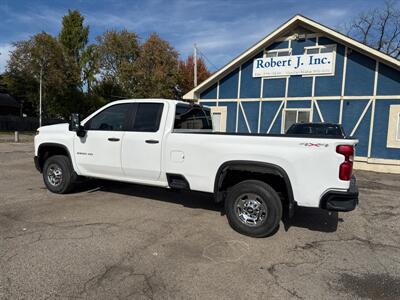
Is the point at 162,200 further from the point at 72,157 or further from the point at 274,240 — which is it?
the point at 274,240

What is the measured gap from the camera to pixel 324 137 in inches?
167

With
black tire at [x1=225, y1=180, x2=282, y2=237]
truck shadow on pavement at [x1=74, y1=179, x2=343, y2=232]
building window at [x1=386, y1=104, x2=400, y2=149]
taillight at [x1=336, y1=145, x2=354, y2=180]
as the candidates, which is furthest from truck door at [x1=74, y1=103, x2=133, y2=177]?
building window at [x1=386, y1=104, x2=400, y2=149]

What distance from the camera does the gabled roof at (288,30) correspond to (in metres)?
12.8

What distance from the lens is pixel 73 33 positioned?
1574 inches

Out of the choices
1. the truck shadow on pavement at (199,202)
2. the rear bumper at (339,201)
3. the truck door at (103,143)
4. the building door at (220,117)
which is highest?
the building door at (220,117)

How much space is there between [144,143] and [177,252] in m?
2.19

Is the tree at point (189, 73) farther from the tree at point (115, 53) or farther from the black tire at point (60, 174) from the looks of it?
the black tire at point (60, 174)

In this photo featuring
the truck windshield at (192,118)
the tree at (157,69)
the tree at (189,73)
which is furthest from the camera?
the tree at (189,73)

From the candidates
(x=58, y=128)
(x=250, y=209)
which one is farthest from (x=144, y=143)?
(x=58, y=128)

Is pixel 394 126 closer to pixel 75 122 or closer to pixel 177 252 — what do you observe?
pixel 177 252

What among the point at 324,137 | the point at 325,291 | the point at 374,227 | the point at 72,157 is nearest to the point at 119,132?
the point at 72,157

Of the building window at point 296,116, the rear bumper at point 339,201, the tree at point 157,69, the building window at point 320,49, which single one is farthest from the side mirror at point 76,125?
the tree at point 157,69

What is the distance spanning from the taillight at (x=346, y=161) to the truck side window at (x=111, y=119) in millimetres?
3808

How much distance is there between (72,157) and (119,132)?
136cm
